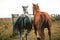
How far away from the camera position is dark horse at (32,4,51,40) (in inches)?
91.2

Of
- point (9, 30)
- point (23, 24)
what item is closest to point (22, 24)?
point (23, 24)

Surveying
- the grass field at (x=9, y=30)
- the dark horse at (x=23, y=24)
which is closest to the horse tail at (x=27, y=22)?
the dark horse at (x=23, y=24)

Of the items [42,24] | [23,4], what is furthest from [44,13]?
[23,4]

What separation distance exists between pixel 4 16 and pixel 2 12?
0.07m

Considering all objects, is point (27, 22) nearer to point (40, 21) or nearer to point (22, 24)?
point (22, 24)

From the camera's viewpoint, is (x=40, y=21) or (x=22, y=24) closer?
(x=40, y=21)

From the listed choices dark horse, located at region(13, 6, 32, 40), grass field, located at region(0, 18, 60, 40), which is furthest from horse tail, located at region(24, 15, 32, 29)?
grass field, located at region(0, 18, 60, 40)

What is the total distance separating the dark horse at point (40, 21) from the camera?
2.32 m

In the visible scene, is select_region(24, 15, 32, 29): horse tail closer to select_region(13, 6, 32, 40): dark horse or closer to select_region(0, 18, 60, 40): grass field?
select_region(13, 6, 32, 40): dark horse

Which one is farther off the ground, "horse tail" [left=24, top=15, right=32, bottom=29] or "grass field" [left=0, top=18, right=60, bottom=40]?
"horse tail" [left=24, top=15, right=32, bottom=29]

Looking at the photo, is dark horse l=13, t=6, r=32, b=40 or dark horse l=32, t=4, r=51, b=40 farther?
dark horse l=13, t=6, r=32, b=40

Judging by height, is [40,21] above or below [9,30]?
above

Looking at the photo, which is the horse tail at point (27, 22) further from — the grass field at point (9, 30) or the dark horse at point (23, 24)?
the grass field at point (9, 30)

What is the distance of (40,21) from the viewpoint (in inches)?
91.4
